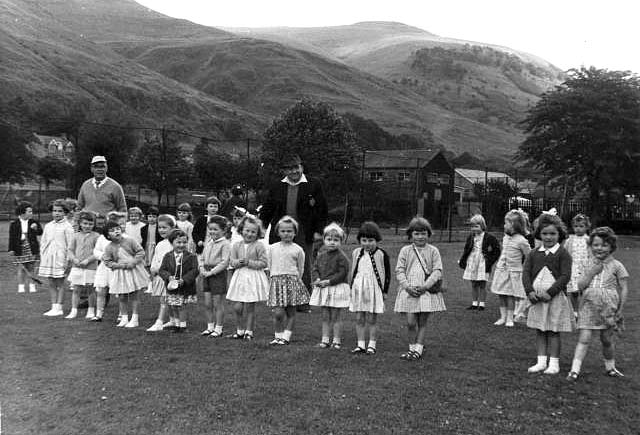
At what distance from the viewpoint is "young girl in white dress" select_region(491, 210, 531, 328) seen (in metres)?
9.74

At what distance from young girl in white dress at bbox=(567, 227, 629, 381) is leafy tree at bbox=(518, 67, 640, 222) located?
3227 cm

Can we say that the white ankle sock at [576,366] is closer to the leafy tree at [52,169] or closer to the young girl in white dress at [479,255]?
the young girl in white dress at [479,255]

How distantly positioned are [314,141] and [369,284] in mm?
65803

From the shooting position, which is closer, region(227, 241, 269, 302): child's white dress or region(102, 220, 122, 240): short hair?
region(227, 241, 269, 302): child's white dress

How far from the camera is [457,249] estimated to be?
2730 cm

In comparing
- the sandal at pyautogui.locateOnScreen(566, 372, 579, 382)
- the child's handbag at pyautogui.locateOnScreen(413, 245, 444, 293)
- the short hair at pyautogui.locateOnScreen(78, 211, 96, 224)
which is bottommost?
the sandal at pyautogui.locateOnScreen(566, 372, 579, 382)

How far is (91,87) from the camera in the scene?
148250mm

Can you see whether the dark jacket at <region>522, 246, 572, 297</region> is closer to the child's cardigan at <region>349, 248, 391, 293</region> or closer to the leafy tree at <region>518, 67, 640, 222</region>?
the child's cardigan at <region>349, 248, 391, 293</region>

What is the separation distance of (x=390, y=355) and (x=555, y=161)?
34790 mm

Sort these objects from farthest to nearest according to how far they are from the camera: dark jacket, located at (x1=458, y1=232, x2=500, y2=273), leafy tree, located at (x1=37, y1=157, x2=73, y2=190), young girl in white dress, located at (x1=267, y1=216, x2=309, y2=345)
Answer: leafy tree, located at (x1=37, y1=157, x2=73, y2=190), dark jacket, located at (x1=458, y1=232, x2=500, y2=273), young girl in white dress, located at (x1=267, y1=216, x2=309, y2=345)

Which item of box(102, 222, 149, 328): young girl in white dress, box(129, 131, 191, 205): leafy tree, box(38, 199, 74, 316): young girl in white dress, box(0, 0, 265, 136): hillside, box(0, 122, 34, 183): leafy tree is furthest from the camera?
box(0, 0, 265, 136): hillside

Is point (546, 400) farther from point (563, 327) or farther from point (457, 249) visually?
point (457, 249)

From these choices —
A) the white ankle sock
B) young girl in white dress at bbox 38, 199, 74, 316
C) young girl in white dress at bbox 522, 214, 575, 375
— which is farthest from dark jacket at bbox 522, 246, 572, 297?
young girl in white dress at bbox 38, 199, 74, 316

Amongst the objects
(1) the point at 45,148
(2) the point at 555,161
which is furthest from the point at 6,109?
(2) the point at 555,161
